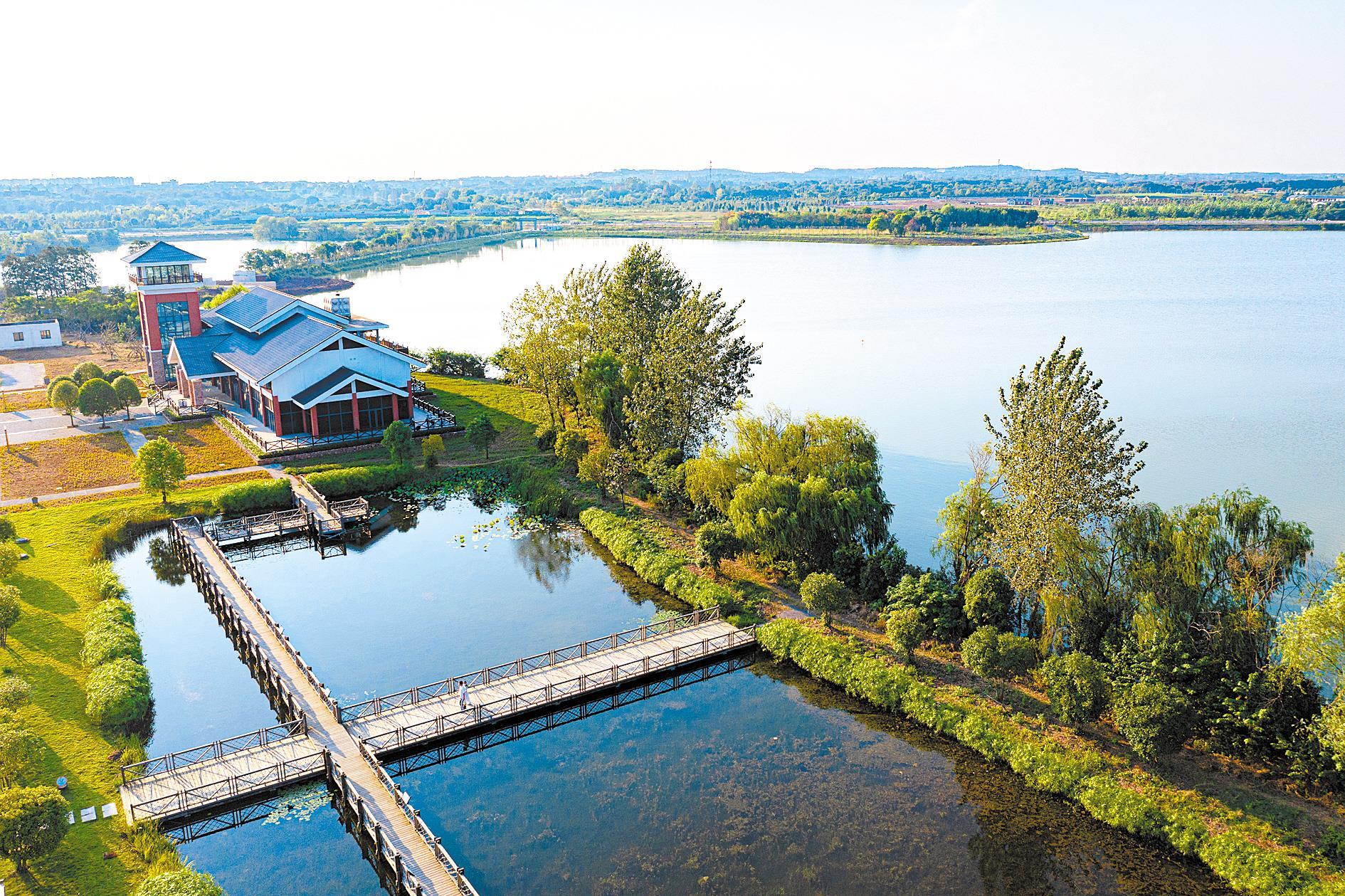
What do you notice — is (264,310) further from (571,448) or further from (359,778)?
(359,778)

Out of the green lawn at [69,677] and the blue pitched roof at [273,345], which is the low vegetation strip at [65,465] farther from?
the blue pitched roof at [273,345]

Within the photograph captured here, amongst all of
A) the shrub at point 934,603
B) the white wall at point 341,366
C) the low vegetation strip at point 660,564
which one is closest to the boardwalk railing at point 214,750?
the low vegetation strip at point 660,564

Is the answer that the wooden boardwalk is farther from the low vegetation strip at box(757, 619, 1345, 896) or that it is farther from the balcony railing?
the balcony railing

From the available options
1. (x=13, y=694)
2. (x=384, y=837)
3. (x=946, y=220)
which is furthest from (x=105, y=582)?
(x=946, y=220)

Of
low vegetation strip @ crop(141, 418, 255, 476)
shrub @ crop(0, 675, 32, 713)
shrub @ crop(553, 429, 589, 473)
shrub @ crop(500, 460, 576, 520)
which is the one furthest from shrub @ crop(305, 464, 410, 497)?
shrub @ crop(0, 675, 32, 713)

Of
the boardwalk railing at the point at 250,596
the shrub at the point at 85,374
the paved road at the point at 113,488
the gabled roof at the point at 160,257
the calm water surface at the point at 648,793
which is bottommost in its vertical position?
the calm water surface at the point at 648,793

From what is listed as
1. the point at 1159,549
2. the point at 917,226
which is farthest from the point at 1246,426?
the point at 917,226

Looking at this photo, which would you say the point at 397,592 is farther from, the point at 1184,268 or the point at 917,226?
the point at 917,226
